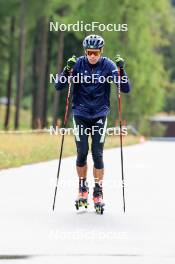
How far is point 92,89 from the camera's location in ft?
38.2

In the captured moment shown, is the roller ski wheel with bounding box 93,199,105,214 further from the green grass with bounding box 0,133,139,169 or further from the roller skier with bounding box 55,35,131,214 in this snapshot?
the green grass with bounding box 0,133,139,169

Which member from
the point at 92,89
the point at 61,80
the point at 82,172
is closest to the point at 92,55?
the point at 92,89

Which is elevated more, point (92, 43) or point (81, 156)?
point (92, 43)

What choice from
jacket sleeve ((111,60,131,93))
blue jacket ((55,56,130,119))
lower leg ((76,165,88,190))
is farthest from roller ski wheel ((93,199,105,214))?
jacket sleeve ((111,60,131,93))

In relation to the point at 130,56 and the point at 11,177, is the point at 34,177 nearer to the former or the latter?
the point at 11,177

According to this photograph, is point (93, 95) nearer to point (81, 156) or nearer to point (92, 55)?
point (92, 55)

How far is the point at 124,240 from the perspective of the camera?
31.4 feet

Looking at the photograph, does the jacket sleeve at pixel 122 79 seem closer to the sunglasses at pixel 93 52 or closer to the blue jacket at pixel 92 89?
the blue jacket at pixel 92 89

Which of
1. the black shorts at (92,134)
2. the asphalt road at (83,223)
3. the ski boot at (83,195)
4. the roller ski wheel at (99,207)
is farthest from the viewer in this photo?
the ski boot at (83,195)

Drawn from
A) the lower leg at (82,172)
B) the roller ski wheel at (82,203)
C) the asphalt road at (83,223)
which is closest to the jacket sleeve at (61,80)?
the lower leg at (82,172)

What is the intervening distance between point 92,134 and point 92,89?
0.55 meters

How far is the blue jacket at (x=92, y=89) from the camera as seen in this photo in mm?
11641

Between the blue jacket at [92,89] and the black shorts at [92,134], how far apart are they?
0.31 feet

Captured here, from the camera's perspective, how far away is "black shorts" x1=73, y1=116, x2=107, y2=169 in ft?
38.4
